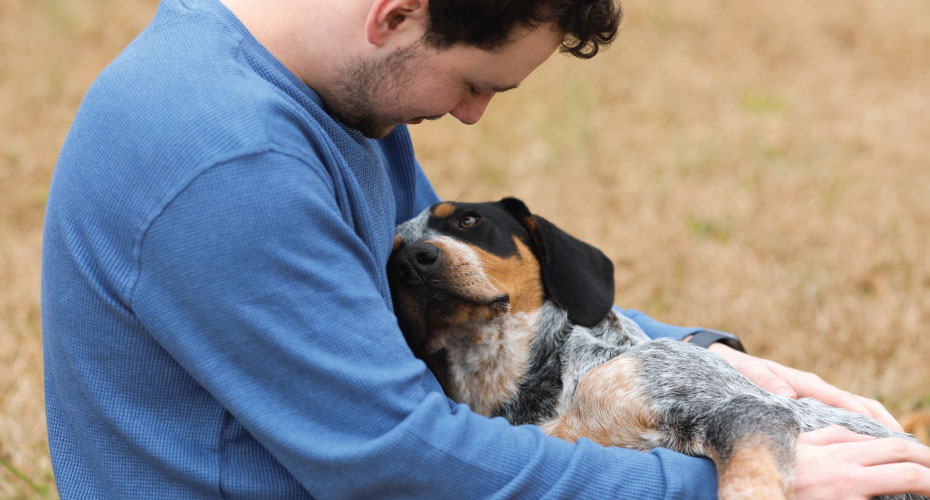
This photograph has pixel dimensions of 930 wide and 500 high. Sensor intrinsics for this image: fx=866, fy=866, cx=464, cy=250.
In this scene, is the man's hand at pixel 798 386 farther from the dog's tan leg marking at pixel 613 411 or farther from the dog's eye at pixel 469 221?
the dog's eye at pixel 469 221

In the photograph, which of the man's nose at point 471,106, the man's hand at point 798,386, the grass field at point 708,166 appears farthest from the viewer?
the grass field at point 708,166

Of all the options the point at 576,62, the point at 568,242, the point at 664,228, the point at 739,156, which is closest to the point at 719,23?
the point at 576,62

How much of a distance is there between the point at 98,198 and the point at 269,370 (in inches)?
19.8

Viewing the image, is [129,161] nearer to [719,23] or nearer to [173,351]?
[173,351]

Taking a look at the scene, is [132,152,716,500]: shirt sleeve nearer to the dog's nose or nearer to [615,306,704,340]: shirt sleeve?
the dog's nose

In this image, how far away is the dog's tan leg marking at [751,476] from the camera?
196 centimetres

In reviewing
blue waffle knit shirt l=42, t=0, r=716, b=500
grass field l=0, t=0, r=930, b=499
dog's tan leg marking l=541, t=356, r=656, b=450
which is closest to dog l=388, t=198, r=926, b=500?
dog's tan leg marking l=541, t=356, r=656, b=450

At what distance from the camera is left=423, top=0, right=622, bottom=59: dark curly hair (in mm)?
1931

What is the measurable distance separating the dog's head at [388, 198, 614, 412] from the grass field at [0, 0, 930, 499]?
1.68 meters

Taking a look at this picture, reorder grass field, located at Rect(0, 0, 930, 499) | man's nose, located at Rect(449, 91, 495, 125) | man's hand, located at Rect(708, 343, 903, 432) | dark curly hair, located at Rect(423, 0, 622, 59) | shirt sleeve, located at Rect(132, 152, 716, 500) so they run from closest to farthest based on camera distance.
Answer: shirt sleeve, located at Rect(132, 152, 716, 500) → dark curly hair, located at Rect(423, 0, 622, 59) → man's nose, located at Rect(449, 91, 495, 125) → man's hand, located at Rect(708, 343, 903, 432) → grass field, located at Rect(0, 0, 930, 499)

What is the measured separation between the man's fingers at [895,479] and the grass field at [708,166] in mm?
1968

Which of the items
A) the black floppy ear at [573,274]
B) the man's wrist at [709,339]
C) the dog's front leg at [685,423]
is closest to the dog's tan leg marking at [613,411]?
the dog's front leg at [685,423]

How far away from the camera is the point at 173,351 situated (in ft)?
5.75

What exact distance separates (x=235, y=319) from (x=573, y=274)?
4.76 ft
